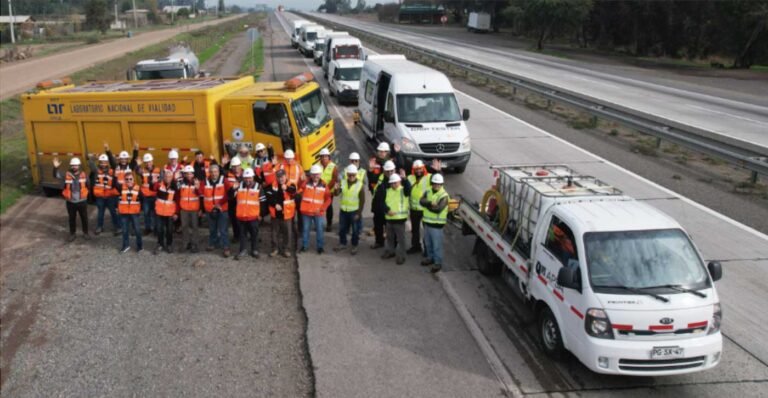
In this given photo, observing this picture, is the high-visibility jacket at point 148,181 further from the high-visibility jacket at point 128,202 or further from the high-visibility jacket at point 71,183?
the high-visibility jacket at point 71,183

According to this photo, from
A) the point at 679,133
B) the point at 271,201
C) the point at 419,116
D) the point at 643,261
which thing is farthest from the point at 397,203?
the point at 679,133

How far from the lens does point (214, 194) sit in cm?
1079

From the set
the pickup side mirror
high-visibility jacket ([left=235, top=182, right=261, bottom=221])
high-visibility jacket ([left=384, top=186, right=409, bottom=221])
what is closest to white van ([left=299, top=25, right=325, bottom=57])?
high-visibility jacket ([left=235, top=182, right=261, bottom=221])

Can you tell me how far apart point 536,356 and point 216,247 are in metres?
6.45

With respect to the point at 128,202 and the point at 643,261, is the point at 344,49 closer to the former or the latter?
the point at 128,202

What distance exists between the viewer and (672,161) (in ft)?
55.8

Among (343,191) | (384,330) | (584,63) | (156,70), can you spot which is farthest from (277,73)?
(384,330)

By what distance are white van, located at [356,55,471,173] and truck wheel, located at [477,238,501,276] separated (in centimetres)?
480

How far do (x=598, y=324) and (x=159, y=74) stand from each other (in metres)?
21.9

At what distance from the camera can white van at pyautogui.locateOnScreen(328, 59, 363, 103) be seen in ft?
82.4

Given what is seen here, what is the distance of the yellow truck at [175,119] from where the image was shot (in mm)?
12836

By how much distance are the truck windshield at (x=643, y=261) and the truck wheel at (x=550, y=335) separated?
2.71 feet

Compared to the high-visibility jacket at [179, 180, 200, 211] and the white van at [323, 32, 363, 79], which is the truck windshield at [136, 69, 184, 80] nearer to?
the white van at [323, 32, 363, 79]

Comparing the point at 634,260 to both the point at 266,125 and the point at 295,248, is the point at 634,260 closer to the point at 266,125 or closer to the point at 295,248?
the point at 295,248
